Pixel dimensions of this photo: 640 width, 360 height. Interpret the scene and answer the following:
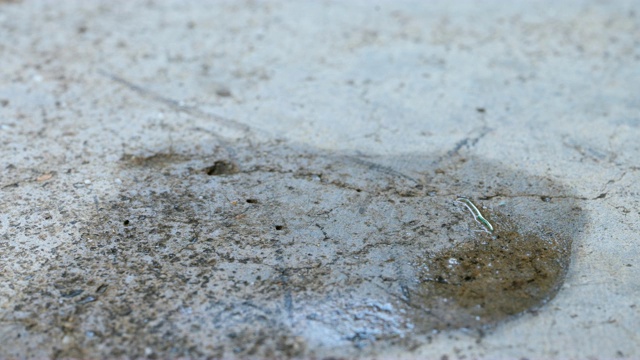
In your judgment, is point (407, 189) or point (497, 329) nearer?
point (497, 329)

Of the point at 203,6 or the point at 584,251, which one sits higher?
the point at 203,6

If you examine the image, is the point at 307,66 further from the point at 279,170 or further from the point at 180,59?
the point at 279,170

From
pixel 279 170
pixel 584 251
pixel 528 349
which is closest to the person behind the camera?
pixel 528 349

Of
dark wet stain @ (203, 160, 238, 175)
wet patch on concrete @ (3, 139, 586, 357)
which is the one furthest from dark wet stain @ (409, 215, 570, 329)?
dark wet stain @ (203, 160, 238, 175)

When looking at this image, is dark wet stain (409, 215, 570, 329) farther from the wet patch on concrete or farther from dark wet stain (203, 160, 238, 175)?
dark wet stain (203, 160, 238, 175)

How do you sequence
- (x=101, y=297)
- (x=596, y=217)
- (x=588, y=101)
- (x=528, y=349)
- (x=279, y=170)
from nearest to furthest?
(x=528, y=349) → (x=101, y=297) → (x=596, y=217) → (x=279, y=170) → (x=588, y=101)

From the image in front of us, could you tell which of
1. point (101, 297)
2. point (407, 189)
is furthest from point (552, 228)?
point (101, 297)

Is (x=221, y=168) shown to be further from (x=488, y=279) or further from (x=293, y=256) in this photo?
(x=488, y=279)

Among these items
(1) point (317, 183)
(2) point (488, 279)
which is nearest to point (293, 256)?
(1) point (317, 183)
